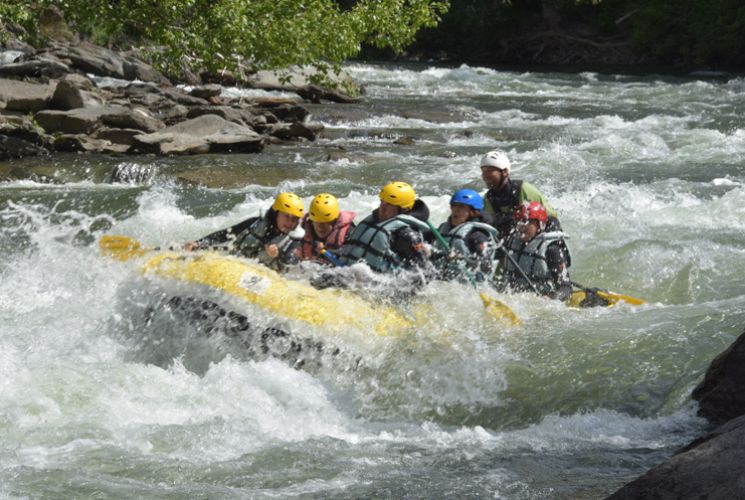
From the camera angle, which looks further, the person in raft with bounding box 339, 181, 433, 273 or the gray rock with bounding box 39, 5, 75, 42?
the gray rock with bounding box 39, 5, 75, 42

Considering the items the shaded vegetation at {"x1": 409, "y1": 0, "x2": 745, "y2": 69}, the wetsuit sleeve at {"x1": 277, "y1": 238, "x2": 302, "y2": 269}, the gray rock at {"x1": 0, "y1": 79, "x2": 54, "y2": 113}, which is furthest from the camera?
the shaded vegetation at {"x1": 409, "y1": 0, "x2": 745, "y2": 69}

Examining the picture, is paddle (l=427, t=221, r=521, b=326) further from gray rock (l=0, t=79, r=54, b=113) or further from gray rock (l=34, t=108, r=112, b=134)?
gray rock (l=0, t=79, r=54, b=113)

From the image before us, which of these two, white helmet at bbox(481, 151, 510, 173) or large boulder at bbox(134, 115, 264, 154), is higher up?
white helmet at bbox(481, 151, 510, 173)

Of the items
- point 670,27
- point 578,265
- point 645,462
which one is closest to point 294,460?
point 645,462

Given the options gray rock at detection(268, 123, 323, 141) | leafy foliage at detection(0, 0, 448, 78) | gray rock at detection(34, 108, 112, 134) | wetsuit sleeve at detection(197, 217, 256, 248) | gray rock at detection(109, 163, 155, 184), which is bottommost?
gray rock at detection(109, 163, 155, 184)

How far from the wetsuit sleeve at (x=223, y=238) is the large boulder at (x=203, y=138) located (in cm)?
604

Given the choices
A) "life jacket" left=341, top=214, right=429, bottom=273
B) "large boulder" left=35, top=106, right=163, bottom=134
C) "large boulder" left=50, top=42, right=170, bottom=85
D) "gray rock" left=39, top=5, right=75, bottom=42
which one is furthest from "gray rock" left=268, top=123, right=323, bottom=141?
"gray rock" left=39, top=5, right=75, bottom=42

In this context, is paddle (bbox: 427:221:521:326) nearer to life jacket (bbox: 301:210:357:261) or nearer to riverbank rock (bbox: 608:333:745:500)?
life jacket (bbox: 301:210:357:261)

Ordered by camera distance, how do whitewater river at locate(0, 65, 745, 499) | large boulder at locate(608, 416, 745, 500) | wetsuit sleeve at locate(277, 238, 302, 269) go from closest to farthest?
1. large boulder at locate(608, 416, 745, 500)
2. whitewater river at locate(0, 65, 745, 499)
3. wetsuit sleeve at locate(277, 238, 302, 269)

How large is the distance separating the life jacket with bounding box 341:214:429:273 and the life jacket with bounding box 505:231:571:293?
2.76 ft

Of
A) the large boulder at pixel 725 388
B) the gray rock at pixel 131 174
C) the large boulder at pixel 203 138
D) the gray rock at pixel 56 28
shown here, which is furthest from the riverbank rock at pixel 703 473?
the gray rock at pixel 56 28

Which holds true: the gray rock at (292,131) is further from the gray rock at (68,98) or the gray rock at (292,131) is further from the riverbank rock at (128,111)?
the gray rock at (68,98)

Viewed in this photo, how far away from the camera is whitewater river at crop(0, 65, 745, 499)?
4.97 m

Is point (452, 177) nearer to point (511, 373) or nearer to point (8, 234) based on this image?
point (8, 234)
